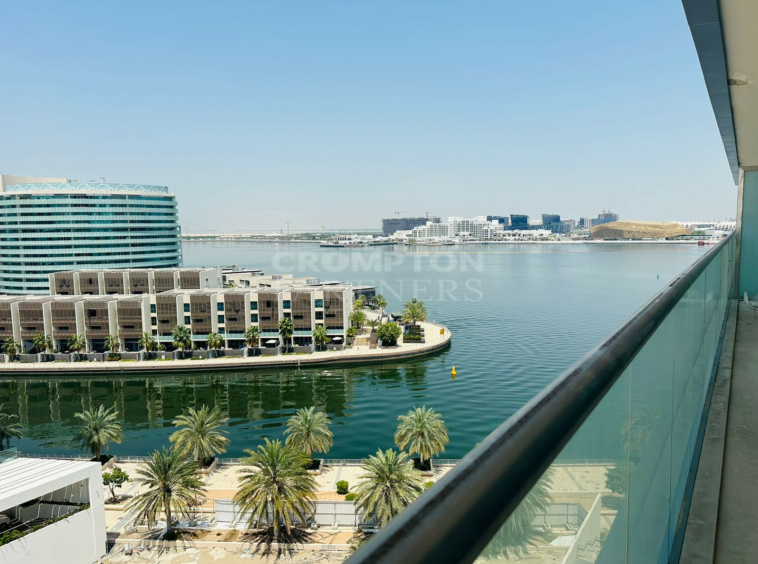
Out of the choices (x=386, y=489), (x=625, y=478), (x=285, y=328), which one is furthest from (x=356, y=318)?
(x=625, y=478)

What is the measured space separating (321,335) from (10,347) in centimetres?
1327

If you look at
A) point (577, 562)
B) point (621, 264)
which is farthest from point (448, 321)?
point (621, 264)

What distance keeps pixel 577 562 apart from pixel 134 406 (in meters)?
20.4

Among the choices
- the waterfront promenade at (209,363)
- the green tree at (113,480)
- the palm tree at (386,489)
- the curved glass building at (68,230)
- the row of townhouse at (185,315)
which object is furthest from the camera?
the curved glass building at (68,230)

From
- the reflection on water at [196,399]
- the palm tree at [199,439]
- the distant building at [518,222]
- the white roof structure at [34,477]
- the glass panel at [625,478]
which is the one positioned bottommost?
the reflection on water at [196,399]

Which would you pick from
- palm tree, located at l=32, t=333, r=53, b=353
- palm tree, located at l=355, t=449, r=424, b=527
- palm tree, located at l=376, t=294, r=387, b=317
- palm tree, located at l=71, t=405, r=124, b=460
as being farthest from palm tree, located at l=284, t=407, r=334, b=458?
palm tree, located at l=376, t=294, r=387, b=317

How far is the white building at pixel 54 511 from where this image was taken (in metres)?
8.51

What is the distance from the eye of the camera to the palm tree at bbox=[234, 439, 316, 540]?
9.76 metres

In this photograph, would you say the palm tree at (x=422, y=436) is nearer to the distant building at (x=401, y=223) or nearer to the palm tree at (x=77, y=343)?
the palm tree at (x=77, y=343)

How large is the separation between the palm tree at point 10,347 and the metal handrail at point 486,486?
2811 centimetres

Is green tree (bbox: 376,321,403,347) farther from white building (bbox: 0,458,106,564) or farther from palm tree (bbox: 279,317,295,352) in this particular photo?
white building (bbox: 0,458,106,564)

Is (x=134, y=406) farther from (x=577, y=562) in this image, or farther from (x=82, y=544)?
(x=577, y=562)

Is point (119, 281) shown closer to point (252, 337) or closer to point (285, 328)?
point (252, 337)

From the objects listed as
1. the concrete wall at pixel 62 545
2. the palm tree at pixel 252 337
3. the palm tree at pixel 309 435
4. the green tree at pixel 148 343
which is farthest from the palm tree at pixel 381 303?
the concrete wall at pixel 62 545
